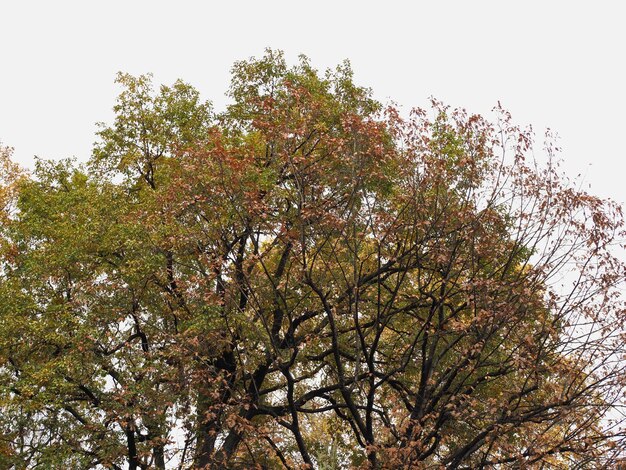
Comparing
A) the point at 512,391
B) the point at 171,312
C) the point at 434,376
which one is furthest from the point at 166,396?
the point at 512,391

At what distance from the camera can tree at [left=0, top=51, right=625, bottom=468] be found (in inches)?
529

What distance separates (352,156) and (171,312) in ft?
25.2

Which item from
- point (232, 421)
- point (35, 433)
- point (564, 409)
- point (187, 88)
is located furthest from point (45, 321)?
point (564, 409)

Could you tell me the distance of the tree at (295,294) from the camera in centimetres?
1343

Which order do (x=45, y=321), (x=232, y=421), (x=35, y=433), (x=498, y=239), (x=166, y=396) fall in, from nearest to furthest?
1. (x=232, y=421)
2. (x=498, y=239)
3. (x=166, y=396)
4. (x=45, y=321)
5. (x=35, y=433)

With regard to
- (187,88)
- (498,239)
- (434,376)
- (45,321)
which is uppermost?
(187,88)

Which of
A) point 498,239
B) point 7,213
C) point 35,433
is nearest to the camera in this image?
point 498,239

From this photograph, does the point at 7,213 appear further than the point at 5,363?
Yes

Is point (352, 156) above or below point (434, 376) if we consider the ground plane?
above

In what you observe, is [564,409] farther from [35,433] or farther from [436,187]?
[35,433]

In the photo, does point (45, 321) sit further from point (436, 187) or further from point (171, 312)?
point (436, 187)

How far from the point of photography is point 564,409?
12.9 m

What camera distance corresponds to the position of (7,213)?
1024 inches

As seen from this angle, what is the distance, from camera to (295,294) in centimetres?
1827
